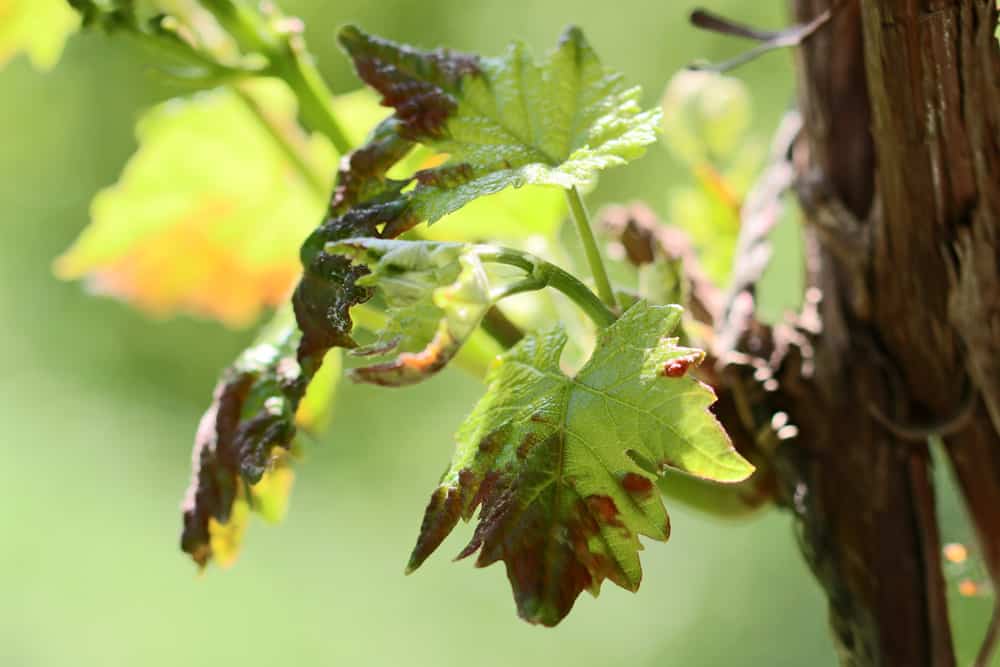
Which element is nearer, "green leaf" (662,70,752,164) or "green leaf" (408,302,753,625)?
"green leaf" (408,302,753,625)

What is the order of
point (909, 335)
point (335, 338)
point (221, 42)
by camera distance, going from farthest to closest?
point (221, 42), point (909, 335), point (335, 338)

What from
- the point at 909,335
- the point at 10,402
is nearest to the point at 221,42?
the point at 909,335

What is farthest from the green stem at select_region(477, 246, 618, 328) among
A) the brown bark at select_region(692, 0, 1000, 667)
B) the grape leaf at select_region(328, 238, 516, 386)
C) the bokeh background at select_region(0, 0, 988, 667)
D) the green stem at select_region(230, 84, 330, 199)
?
the bokeh background at select_region(0, 0, 988, 667)

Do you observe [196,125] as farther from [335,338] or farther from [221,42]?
[335,338]

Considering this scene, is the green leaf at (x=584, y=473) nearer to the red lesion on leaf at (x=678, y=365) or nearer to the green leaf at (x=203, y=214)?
the red lesion on leaf at (x=678, y=365)

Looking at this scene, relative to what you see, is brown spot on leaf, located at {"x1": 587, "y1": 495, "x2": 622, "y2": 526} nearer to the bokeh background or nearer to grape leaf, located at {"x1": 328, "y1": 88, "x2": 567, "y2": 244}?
grape leaf, located at {"x1": 328, "y1": 88, "x2": 567, "y2": 244}

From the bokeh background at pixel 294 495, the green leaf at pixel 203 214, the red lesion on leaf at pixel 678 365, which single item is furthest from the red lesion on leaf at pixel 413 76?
the bokeh background at pixel 294 495

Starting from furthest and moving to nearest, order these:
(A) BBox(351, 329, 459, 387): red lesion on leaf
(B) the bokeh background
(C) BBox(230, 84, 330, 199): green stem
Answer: (B) the bokeh background < (C) BBox(230, 84, 330, 199): green stem < (A) BBox(351, 329, 459, 387): red lesion on leaf
